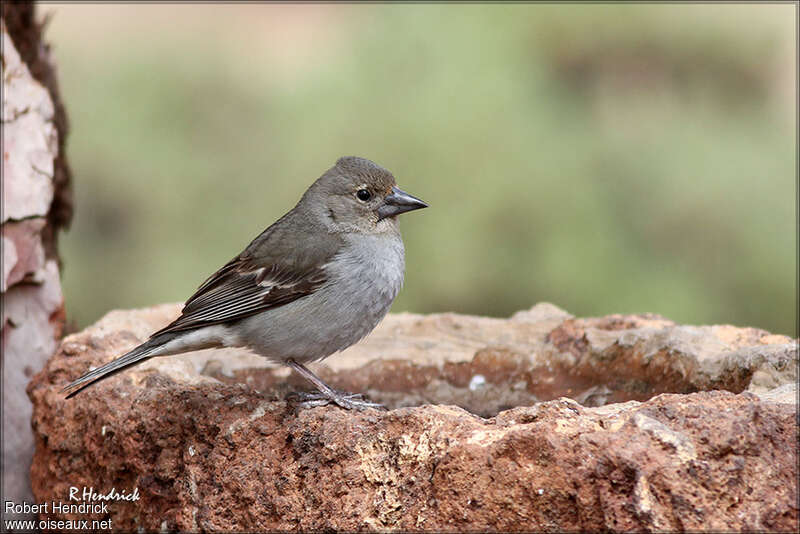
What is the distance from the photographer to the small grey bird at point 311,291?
449 centimetres

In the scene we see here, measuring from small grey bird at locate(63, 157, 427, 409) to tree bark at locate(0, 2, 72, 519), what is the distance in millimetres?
1034

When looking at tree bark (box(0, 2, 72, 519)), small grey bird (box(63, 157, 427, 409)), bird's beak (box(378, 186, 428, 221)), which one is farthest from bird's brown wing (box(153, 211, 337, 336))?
tree bark (box(0, 2, 72, 519))

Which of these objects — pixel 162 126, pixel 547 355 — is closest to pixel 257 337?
pixel 547 355

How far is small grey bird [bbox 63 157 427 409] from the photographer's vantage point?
4492 mm

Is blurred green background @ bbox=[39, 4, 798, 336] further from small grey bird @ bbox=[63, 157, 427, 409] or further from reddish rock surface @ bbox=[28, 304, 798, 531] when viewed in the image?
small grey bird @ bbox=[63, 157, 427, 409]

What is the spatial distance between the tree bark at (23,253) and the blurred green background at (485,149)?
275 centimetres

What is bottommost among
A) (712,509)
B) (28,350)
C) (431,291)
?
(431,291)

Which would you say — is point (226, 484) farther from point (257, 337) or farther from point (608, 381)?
point (608, 381)

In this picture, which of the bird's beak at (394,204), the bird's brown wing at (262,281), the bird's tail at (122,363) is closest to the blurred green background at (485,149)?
the bird's beak at (394,204)

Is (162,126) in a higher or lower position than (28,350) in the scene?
higher

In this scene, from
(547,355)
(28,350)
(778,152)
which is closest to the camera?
(547,355)

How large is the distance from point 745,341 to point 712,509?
177 centimetres

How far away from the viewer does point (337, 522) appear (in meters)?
3.76
